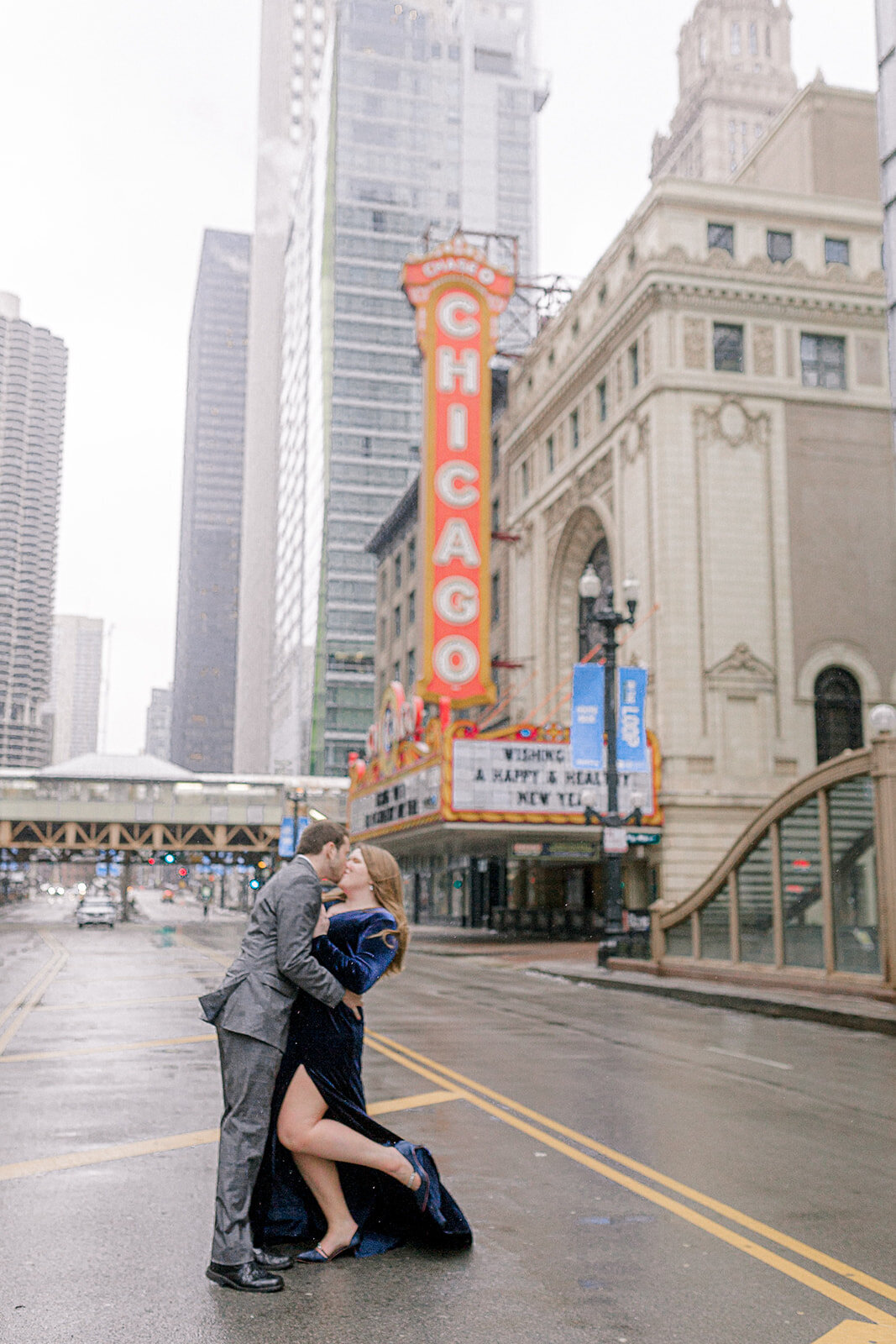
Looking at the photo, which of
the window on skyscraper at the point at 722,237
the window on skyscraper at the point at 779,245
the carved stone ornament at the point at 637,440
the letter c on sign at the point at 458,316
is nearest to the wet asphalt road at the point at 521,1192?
the carved stone ornament at the point at 637,440

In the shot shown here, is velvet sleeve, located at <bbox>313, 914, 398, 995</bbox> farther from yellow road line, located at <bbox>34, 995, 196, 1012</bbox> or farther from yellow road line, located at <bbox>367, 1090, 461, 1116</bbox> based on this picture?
yellow road line, located at <bbox>34, 995, 196, 1012</bbox>

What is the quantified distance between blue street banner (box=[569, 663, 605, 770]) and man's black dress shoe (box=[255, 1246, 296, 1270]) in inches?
916

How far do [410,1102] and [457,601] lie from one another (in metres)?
35.2

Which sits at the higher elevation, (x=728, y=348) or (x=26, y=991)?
(x=728, y=348)

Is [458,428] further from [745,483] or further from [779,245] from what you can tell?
[779,245]

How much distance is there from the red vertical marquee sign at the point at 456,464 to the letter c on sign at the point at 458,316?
3 centimetres

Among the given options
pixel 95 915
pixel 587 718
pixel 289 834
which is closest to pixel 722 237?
pixel 587 718

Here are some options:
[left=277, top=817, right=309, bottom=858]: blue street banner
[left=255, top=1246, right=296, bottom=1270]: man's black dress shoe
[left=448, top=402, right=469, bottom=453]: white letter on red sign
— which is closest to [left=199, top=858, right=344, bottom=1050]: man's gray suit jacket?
[left=255, top=1246, right=296, bottom=1270]: man's black dress shoe

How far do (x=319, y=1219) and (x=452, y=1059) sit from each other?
7062mm

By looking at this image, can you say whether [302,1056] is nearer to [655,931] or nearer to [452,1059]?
[452,1059]

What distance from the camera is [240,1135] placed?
5.23 m

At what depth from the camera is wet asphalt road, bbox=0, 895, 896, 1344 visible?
15.9 feet

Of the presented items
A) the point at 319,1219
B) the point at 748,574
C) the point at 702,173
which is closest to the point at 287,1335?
the point at 319,1219

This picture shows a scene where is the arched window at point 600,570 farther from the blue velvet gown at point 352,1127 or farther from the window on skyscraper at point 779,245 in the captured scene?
the blue velvet gown at point 352,1127
